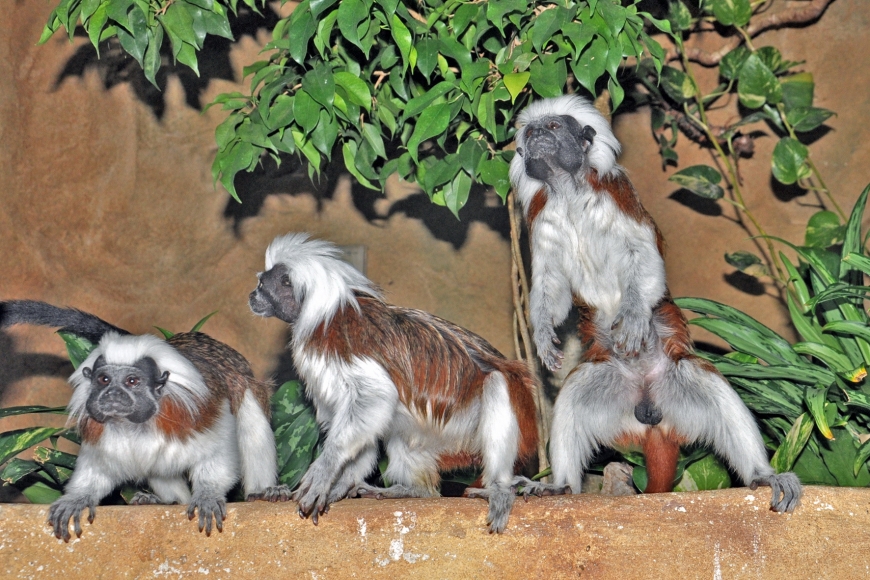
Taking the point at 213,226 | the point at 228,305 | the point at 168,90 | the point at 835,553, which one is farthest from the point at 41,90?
the point at 835,553

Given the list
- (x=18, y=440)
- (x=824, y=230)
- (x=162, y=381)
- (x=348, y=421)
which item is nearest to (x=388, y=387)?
(x=348, y=421)

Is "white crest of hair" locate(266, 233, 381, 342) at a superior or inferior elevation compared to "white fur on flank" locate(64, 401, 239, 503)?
superior

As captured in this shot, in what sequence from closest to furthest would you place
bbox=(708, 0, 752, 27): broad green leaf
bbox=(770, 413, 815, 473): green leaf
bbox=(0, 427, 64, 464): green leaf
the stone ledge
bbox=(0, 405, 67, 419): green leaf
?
the stone ledge, bbox=(770, 413, 815, 473): green leaf, bbox=(0, 427, 64, 464): green leaf, bbox=(0, 405, 67, 419): green leaf, bbox=(708, 0, 752, 27): broad green leaf

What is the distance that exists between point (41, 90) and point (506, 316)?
3082mm

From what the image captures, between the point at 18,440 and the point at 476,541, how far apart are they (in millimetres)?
2117

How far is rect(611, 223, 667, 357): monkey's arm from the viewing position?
11.7ft

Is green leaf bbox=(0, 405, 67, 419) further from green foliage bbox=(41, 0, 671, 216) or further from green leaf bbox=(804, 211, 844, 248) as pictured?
green leaf bbox=(804, 211, 844, 248)

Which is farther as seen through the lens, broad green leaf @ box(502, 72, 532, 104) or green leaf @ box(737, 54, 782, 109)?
green leaf @ box(737, 54, 782, 109)

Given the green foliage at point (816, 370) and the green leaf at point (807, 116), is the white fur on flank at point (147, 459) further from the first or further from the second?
the green leaf at point (807, 116)

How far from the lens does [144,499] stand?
13.2ft

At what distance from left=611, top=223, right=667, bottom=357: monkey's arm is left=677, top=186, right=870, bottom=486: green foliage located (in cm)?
61

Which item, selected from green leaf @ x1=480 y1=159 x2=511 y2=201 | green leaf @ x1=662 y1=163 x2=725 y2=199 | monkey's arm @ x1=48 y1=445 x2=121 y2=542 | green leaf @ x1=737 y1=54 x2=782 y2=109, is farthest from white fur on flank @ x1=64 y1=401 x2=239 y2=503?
green leaf @ x1=737 y1=54 x2=782 y2=109

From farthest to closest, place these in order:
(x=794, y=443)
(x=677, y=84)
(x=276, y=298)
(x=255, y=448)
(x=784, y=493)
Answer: (x=677, y=84)
(x=255, y=448)
(x=276, y=298)
(x=794, y=443)
(x=784, y=493)

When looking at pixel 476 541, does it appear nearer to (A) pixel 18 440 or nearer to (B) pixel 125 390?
(B) pixel 125 390
